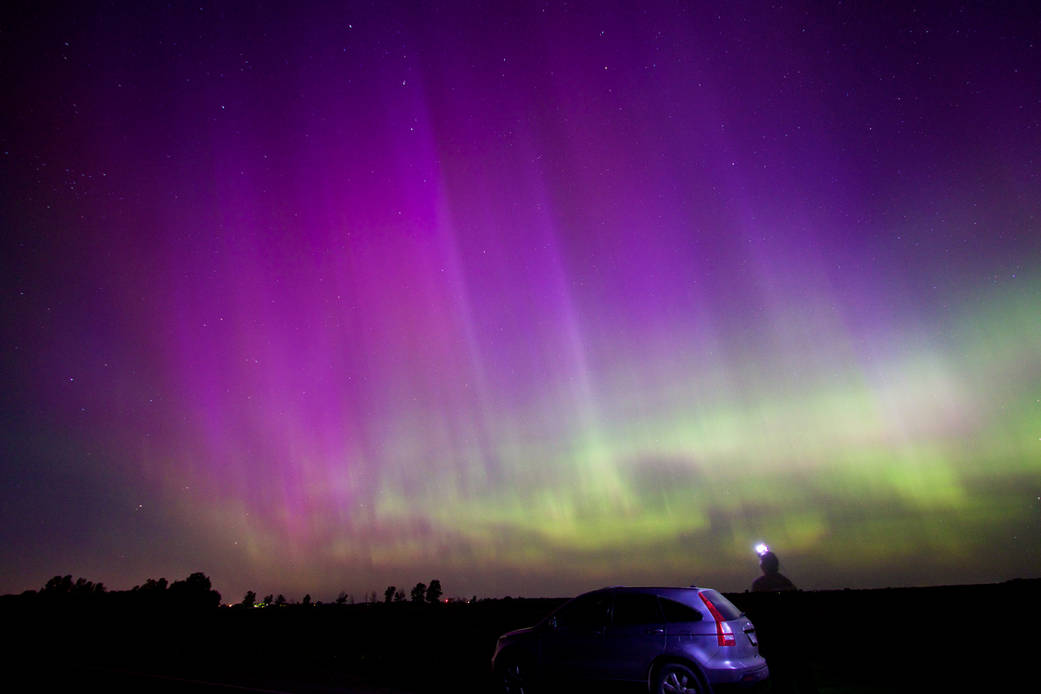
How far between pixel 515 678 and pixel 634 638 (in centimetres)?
274

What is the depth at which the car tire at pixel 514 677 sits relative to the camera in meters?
9.66

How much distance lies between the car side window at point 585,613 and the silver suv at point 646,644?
2 centimetres

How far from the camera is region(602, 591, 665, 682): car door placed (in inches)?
331

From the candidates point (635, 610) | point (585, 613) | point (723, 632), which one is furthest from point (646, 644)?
point (585, 613)

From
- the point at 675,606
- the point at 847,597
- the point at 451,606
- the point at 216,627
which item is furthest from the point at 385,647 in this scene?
the point at 847,597

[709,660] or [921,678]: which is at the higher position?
[709,660]

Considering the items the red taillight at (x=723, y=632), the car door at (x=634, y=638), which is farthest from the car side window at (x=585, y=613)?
the red taillight at (x=723, y=632)

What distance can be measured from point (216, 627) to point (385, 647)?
913 cm

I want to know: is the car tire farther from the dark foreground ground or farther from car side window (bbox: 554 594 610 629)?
the dark foreground ground

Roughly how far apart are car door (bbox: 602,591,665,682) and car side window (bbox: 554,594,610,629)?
0.74ft

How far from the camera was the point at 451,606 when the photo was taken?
721 inches

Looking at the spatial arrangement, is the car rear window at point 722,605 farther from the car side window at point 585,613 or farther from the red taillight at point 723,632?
the car side window at point 585,613

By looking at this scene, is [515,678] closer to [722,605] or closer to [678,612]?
[678,612]

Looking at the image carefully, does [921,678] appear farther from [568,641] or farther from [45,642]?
[45,642]
